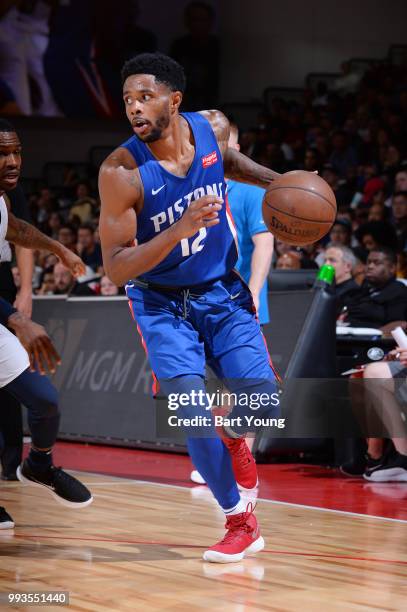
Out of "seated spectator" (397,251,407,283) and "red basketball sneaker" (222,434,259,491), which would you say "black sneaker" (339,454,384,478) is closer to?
"seated spectator" (397,251,407,283)

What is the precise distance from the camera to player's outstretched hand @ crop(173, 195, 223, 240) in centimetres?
376

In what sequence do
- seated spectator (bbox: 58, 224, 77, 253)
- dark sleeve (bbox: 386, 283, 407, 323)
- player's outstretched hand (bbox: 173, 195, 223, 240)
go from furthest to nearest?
seated spectator (bbox: 58, 224, 77, 253) < dark sleeve (bbox: 386, 283, 407, 323) < player's outstretched hand (bbox: 173, 195, 223, 240)

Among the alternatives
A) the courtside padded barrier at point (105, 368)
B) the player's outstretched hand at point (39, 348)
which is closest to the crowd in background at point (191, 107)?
the courtside padded barrier at point (105, 368)

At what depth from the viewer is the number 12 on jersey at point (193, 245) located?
4207mm

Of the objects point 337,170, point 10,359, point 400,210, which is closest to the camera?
point 10,359

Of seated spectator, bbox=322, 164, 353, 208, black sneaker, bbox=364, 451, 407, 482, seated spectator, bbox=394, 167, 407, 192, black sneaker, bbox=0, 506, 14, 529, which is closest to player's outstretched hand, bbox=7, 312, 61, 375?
black sneaker, bbox=0, 506, 14, 529

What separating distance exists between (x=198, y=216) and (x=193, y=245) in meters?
0.48

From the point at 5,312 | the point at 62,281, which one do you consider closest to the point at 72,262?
the point at 5,312

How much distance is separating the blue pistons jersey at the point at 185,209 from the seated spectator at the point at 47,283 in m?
7.18

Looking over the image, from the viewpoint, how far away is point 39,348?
4.16 meters

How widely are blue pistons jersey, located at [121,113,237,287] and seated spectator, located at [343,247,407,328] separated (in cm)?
329

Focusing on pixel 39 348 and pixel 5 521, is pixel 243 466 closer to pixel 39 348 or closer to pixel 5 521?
pixel 39 348

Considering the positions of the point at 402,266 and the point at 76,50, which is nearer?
the point at 402,266

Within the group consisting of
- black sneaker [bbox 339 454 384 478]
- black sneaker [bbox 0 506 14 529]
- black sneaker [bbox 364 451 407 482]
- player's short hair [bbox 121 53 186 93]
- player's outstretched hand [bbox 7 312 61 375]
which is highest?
player's short hair [bbox 121 53 186 93]
